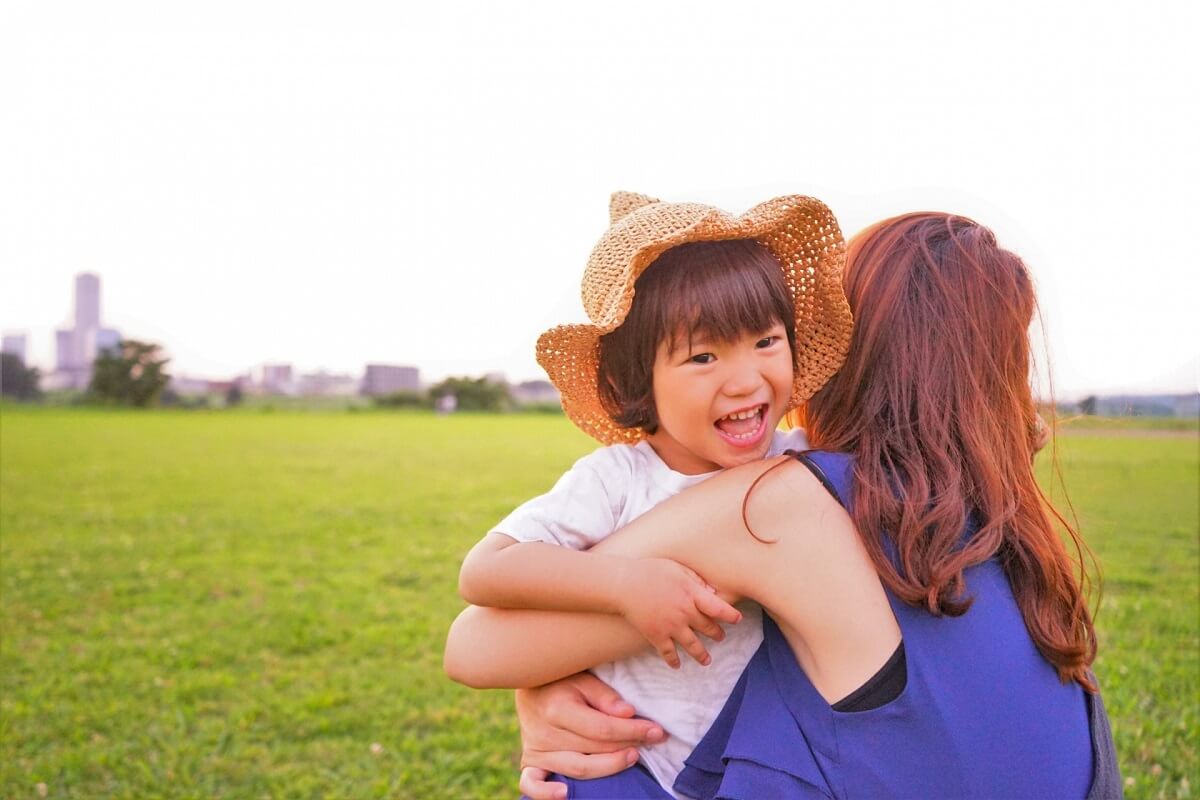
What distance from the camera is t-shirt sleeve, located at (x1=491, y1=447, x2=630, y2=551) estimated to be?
6.37 feet

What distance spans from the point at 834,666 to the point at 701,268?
0.86 m

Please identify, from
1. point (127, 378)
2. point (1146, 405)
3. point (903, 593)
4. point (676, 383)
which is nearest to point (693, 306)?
point (676, 383)

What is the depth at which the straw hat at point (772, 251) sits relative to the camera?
2.02 metres

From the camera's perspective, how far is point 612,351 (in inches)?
87.6

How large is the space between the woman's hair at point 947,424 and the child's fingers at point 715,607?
0.26m

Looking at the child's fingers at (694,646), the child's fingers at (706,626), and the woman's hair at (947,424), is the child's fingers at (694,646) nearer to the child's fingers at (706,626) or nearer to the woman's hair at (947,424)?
the child's fingers at (706,626)

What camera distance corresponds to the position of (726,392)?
6.59 ft

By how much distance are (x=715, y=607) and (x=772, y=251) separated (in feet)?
2.81

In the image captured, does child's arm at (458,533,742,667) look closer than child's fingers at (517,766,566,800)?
Yes

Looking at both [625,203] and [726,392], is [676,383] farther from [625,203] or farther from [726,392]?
[625,203]

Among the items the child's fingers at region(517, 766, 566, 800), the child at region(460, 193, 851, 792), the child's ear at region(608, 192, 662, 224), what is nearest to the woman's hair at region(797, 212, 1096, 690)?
the child at region(460, 193, 851, 792)

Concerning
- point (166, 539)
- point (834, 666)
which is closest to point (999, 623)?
point (834, 666)

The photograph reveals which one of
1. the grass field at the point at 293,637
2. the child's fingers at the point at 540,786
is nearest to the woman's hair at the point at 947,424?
the child's fingers at the point at 540,786

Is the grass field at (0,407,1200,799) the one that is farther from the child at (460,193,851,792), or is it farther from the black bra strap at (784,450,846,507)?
the black bra strap at (784,450,846,507)
